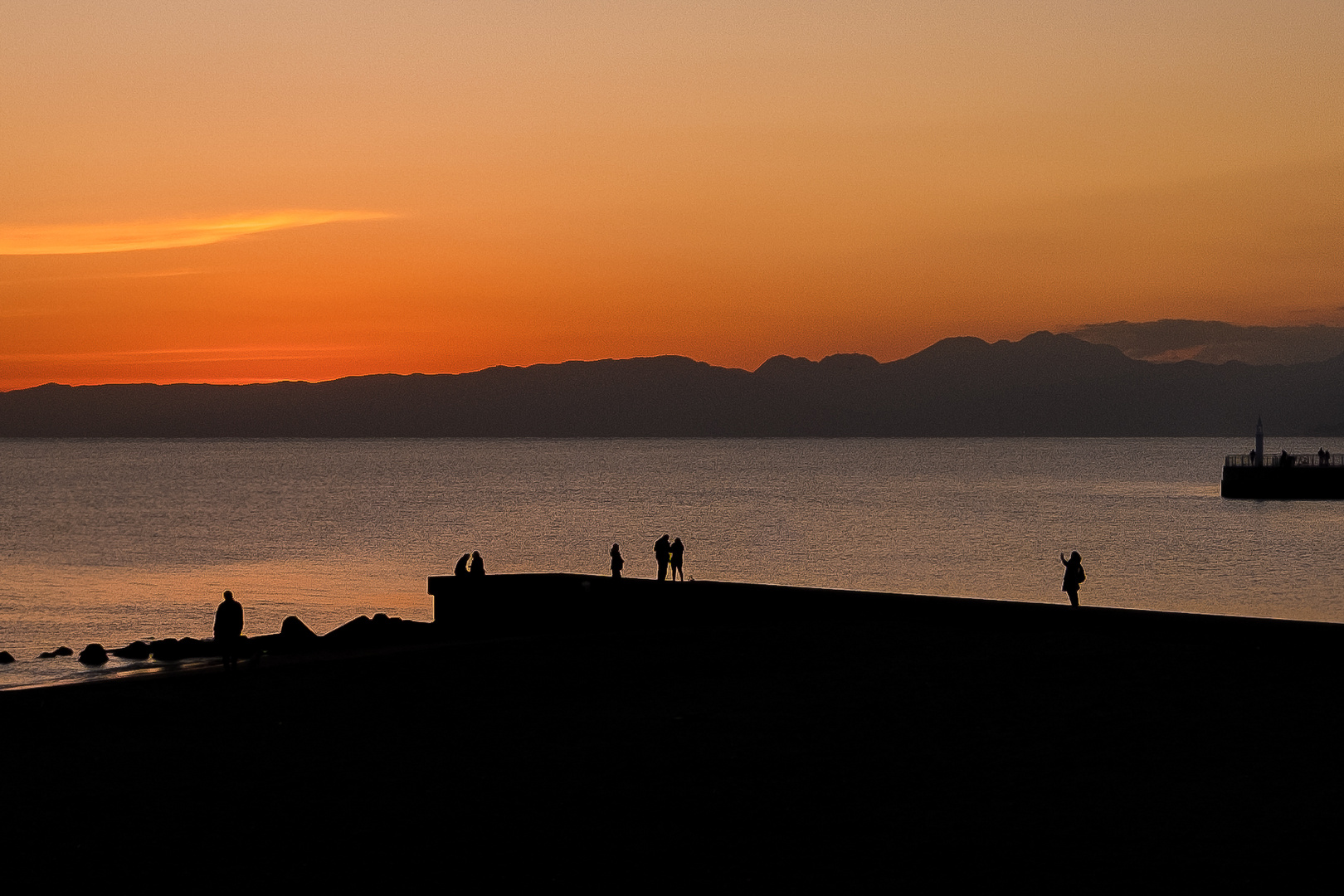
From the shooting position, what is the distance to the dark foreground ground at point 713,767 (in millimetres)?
9547

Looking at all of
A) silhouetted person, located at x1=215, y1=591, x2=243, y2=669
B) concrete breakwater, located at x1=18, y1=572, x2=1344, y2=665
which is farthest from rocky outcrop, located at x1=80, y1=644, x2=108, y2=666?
silhouetted person, located at x1=215, y1=591, x2=243, y2=669

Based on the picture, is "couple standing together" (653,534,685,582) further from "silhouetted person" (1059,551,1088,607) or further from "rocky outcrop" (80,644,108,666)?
"rocky outcrop" (80,644,108,666)

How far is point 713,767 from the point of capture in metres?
12.5

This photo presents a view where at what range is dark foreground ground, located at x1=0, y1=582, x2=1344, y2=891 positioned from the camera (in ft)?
31.3

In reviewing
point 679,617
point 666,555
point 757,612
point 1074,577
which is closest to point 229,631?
point 679,617

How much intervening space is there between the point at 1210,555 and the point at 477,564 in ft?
151

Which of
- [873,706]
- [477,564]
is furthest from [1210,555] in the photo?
[873,706]

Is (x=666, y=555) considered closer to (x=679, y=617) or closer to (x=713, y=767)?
(x=679, y=617)

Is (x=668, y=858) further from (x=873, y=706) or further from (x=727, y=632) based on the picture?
(x=727, y=632)

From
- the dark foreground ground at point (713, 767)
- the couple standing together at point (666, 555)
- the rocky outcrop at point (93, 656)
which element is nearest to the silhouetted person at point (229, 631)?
the dark foreground ground at point (713, 767)

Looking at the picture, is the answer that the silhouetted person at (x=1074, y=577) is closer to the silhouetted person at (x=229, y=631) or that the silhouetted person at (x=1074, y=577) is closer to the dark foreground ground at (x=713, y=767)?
the dark foreground ground at (x=713, y=767)

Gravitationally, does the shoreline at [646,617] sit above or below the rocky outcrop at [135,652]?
above

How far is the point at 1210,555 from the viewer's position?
211ft

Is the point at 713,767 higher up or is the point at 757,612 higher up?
the point at 713,767
